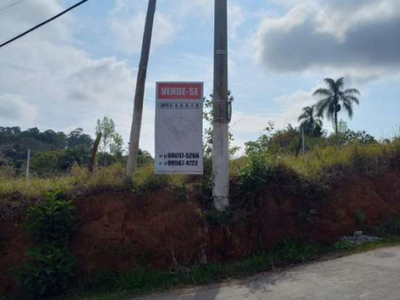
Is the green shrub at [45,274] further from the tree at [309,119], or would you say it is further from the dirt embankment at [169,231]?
the tree at [309,119]

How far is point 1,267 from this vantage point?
797 centimetres

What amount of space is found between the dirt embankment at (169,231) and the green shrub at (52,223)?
0.88ft

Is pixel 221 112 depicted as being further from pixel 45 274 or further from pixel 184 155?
pixel 45 274

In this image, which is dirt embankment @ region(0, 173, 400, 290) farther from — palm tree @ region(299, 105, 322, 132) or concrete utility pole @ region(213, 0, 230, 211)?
palm tree @ region(299, 105, 322, 132)

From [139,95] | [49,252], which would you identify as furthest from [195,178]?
[49,252]

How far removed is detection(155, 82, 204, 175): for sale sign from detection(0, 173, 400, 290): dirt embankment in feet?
1.92

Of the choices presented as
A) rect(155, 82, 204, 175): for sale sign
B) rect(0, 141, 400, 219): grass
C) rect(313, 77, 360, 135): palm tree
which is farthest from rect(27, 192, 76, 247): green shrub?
rect(313, 77, 360, 135): palm tree

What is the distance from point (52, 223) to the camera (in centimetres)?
767

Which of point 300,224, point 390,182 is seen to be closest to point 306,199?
point 300,224

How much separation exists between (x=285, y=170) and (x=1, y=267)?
550 cm

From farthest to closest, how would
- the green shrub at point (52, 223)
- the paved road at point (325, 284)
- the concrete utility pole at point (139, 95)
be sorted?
the concrete utility pole at point (139, 95) < the green shrub at point (52, 223) < the paved road at point (325, 284)

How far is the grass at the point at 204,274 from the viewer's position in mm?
7207

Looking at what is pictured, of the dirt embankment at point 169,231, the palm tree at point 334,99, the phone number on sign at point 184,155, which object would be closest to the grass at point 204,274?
the dirt embankment at point 169,231

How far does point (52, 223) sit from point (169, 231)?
2018mm
